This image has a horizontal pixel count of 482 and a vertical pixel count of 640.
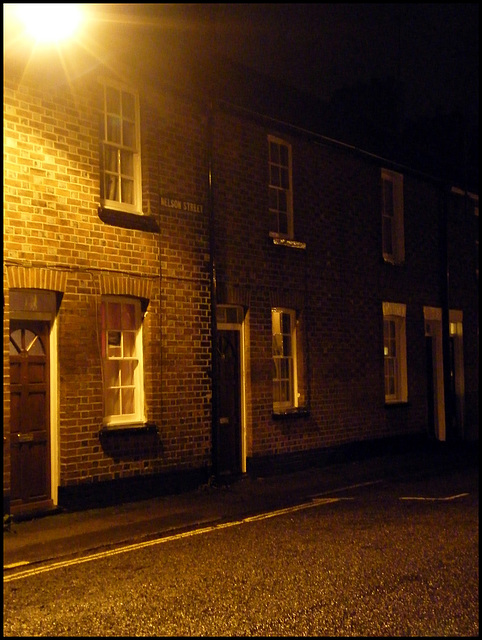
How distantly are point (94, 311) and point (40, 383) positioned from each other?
121cm

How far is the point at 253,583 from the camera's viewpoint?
6930mm

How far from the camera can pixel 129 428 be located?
1173 cm

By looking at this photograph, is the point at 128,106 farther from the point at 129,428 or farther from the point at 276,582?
the point at 276,582

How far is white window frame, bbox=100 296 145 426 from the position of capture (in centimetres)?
1174

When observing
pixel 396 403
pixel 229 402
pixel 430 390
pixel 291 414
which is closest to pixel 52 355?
pixel 229 402

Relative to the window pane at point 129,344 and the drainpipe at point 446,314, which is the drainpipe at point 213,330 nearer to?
the window pane at point 129,344

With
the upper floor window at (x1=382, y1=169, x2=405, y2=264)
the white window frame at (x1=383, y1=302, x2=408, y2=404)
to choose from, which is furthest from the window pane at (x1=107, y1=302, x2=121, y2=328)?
the upper floor window at (x1=382, y1=169, x2=405, y2=264)

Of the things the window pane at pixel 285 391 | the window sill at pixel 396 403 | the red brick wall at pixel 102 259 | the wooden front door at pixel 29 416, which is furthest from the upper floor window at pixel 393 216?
the wooden front door at pixel 29 416

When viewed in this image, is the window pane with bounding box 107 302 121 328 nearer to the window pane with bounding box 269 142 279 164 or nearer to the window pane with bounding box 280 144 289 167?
the window pane with bounding box 269 142 279 164

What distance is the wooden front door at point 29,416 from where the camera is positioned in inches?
414

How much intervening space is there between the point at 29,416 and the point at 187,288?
3300 millimetres

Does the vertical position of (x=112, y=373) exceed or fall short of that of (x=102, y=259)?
it falls short

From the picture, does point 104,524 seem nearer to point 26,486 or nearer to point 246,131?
point 26,486

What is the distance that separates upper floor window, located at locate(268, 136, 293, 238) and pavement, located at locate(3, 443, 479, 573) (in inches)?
169
